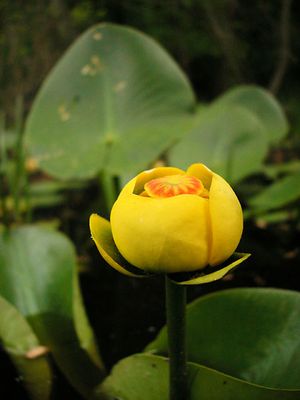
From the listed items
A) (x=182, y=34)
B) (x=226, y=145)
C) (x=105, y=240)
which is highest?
(x=105, y=240)

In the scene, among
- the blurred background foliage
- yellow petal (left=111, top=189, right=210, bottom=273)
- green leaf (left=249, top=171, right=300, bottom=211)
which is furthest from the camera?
the blurred background foliage

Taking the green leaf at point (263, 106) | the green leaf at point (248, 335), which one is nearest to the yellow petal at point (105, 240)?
the green leaf at point (248, 335)

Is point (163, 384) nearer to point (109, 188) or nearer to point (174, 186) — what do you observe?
point (174, 186)

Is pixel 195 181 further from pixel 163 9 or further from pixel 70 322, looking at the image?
pixel 163 9

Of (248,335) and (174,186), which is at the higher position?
(174,186)

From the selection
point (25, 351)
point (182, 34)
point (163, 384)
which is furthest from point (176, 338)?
point (182, 34)

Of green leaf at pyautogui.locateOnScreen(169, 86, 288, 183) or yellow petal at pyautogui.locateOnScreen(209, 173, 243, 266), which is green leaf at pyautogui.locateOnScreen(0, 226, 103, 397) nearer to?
yellow petal at pyautogui.locateOnScreen(209, 173, 243, 266)

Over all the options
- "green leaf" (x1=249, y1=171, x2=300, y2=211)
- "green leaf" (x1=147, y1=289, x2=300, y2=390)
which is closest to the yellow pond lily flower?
"green leaf" (x1=147, y1=289, x2=300, y2=390)

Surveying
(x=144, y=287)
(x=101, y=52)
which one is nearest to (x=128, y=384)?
(x=144, y=287)

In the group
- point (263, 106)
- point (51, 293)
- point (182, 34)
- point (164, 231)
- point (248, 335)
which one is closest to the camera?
point (164, 231)
